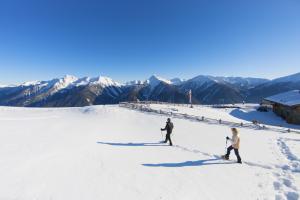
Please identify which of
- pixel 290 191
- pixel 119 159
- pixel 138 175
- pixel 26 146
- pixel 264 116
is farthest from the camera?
pixel 264 116

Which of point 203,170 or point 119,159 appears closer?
point 203,170

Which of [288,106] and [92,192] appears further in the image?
[288,106]

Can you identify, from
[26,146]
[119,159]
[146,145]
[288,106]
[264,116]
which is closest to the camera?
[119,159]

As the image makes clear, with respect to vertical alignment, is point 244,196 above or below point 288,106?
below

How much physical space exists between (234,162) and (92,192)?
837 centimetres

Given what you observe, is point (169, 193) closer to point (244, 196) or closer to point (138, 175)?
point (138, 175)

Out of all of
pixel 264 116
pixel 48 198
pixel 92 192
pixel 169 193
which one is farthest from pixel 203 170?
pixel 264 116

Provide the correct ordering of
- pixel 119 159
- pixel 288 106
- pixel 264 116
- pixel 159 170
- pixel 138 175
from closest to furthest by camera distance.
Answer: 1. pixel 138 175
2. pixel 159 170
3. pixel 119 159
4. pixel 288 106
5. pixel 264 116

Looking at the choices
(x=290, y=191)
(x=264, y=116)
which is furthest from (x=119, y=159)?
(x=264, y=116)

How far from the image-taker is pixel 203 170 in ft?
33.2

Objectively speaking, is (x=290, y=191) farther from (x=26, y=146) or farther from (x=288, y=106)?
(x=288, y=106)

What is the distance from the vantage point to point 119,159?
11.4 meters

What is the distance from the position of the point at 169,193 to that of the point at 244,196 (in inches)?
116

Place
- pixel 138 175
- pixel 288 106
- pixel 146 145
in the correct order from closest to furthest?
pixel 138 175, pixel 146 145, pixel 288 106
